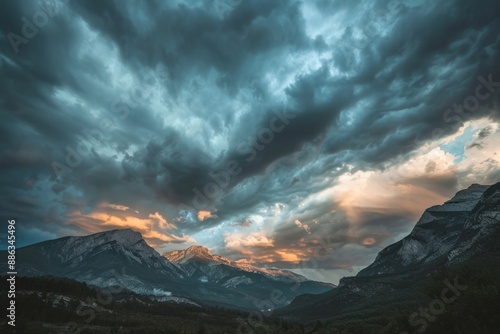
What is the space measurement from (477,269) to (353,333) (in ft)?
282

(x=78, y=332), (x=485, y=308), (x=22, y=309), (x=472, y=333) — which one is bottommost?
(x=472, y=333)

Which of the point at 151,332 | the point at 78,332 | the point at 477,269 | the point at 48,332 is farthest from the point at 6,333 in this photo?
the point at 477,269

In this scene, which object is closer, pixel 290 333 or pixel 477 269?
pixel 477 269

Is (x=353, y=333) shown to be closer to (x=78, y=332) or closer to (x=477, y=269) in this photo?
(x=477, y=269)

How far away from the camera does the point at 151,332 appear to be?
175000mm

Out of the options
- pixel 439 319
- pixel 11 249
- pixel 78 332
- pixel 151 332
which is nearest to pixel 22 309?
pixel 78 332

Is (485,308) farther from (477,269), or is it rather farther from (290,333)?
(290,333)

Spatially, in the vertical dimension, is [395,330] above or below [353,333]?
below

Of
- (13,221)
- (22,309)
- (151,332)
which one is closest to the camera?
(13,221)

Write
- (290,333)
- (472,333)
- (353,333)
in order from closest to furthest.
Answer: (472,333), (353,333), (290,333)

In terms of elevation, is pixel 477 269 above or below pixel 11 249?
below

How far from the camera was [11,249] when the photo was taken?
244 feet

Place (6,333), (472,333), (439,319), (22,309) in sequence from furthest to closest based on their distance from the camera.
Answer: (22,309) → (6,333) → (439,319) → (472,333)

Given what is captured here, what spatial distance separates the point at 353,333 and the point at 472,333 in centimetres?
11002
